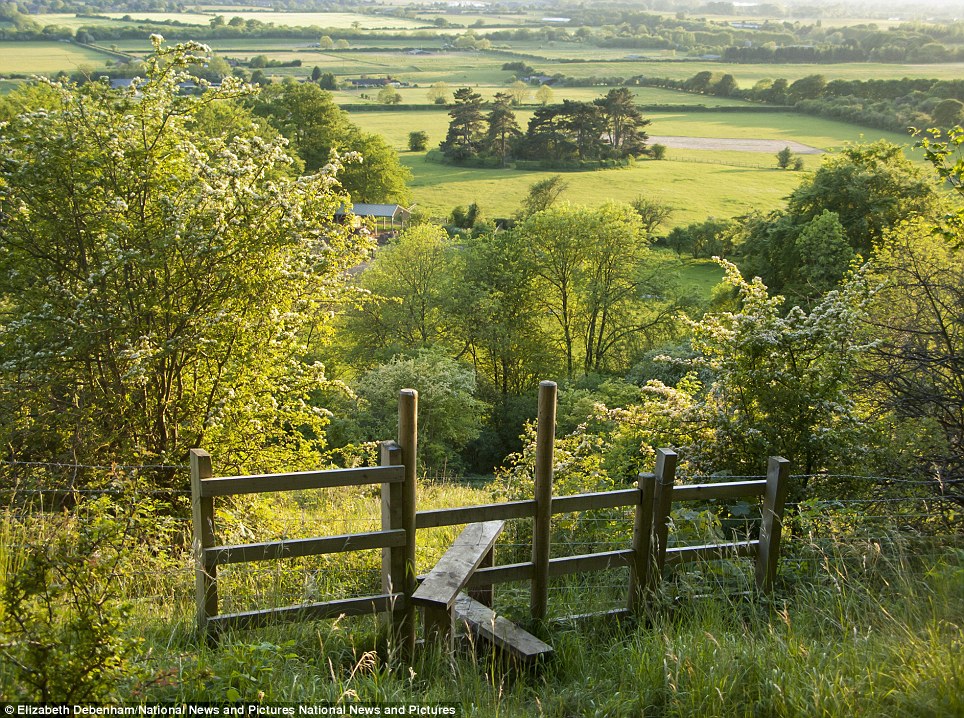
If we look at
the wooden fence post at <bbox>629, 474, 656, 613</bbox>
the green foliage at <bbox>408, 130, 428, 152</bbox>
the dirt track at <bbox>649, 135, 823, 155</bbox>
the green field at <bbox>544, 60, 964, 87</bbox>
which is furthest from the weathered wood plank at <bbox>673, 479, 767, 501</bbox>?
the green field at <bbox>544, 60, 964, 87</bbox>

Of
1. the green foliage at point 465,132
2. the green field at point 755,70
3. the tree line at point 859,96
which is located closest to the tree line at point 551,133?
the green foliage at point 465,132

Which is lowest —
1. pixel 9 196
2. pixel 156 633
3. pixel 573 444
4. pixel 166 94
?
pixel 573 444

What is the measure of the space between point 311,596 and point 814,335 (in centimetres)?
819

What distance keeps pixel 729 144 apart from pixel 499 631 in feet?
371

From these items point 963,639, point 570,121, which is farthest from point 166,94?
point 570,121

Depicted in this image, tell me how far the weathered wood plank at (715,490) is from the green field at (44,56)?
9910 cm

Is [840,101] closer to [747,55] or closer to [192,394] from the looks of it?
[747,55]

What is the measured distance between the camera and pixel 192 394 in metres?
11.8

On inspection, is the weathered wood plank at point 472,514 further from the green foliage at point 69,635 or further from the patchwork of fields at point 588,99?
the patchwork of fields at point 588,99

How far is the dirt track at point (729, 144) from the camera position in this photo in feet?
334

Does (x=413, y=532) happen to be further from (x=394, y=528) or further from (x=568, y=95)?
(x=568, y=95)

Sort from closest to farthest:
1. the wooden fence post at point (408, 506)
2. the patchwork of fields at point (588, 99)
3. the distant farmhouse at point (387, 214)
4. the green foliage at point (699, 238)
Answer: the wooden fence post at point (408, 506), the green foliage at point (699, 238), the distant farmhouse at point (387, 214), the patchwork of fields at point (588, 99)

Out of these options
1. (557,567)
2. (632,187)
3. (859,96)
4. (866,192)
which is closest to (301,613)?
(557,567)

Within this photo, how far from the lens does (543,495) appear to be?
5.49 meters
